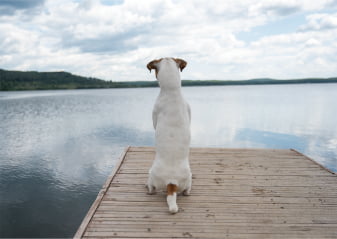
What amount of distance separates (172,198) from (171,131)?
Result: 98cm

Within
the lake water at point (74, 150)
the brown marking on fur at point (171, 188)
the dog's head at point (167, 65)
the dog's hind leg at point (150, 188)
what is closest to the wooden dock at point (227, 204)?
the dog's hind leg at point (150, 188)

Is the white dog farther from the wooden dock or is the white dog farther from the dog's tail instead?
the wooden dock

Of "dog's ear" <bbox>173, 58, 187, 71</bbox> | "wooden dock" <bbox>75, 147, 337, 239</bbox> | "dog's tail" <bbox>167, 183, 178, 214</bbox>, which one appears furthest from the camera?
"dog's ear" <bbox>173, 58, 187, 71</bbox>

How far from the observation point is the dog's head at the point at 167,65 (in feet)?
12.0

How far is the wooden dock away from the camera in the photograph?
3.18m

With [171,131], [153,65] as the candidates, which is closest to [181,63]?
[153,65]

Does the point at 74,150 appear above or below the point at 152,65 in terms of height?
below

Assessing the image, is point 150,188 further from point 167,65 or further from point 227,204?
point 167,65

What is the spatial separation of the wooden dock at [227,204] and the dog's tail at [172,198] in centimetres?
12

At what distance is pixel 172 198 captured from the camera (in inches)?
139

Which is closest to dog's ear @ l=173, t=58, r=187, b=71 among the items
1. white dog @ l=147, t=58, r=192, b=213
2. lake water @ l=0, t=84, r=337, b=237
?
white dog @ l=147, t=58, r=192, b=213

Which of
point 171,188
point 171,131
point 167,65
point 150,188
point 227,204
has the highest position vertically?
point 167,65

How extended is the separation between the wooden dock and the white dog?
45cm

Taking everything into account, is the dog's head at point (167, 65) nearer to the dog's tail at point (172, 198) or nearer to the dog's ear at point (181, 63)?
the dog's ear at point (181, 63)
